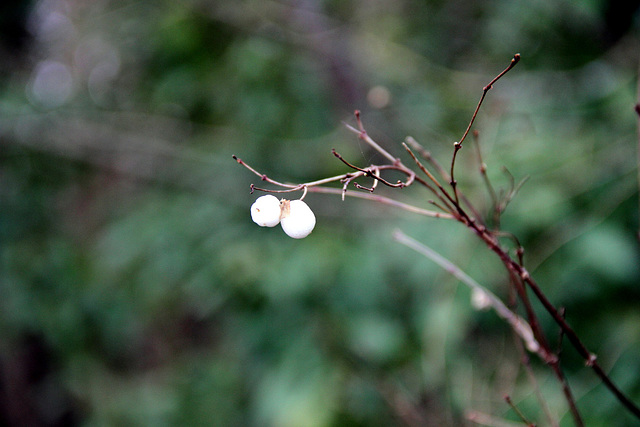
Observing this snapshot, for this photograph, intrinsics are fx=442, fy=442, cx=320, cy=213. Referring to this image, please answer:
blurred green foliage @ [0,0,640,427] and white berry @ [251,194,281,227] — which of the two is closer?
white berry @ [251,194,281,227]

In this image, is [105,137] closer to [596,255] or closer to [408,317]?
[408,317]

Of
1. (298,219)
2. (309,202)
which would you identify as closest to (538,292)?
(298,219)

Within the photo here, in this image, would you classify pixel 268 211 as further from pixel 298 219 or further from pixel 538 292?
pixel 538 292

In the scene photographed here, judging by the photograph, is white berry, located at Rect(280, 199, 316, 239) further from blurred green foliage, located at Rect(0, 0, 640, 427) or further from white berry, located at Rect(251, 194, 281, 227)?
blurred green foliage, located at Rect(0, 0, 640, 427)

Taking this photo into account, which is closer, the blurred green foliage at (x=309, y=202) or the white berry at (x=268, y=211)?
the white berry at (x=268, y=211)

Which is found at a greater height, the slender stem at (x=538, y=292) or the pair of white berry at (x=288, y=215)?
the pair of white berry at (x=288, y=215)

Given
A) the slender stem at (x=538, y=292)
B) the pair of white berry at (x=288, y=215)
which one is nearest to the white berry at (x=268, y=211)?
the pair of white berry at (x=288, y=215)

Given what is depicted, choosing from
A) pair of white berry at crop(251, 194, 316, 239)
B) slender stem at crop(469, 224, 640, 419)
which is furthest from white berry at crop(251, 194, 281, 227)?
slender stem at crop(469, 224, 640, 419)

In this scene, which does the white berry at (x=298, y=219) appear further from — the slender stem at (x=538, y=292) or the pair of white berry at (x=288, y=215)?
the slender stem at (x=538, y=292)
